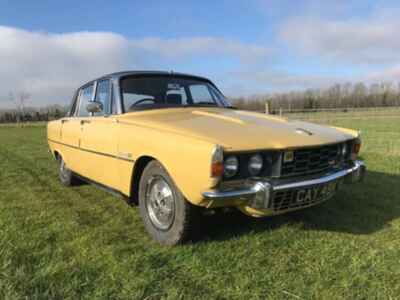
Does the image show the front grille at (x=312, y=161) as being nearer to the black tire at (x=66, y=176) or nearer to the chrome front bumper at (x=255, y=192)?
the chrome front bumper at (x=255, y=192)

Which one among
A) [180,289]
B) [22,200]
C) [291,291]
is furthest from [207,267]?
[22,200]

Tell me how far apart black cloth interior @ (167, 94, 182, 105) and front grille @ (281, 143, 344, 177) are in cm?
181

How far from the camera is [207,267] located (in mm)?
2742

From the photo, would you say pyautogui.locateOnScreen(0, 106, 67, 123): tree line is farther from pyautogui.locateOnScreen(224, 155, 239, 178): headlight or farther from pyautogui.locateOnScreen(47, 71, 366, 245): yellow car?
pyautogui.locateOnScreen(224, 155, 239, 178): headlight

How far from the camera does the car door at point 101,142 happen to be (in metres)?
3.76

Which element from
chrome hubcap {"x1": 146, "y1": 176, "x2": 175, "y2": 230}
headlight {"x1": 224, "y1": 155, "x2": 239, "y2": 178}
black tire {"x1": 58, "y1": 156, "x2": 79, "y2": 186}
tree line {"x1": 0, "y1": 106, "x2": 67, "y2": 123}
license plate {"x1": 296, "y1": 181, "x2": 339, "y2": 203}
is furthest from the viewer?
tree line {"x1": 0, "y1": 106, "x2": 67, "y2": 123}

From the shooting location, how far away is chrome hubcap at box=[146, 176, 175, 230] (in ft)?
10.3

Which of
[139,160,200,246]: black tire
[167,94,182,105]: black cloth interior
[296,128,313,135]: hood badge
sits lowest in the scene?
[139,160,200,246]: black tire

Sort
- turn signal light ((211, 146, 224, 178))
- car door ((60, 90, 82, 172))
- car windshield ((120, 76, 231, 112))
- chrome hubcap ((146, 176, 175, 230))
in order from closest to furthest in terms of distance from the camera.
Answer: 1. turn signal light ((211, 146, 224, 178))
2. chrome hubcap ((146, 176, 175, 230))
3. car windshield ((120, 76, 231, 112))
4. car door ((60, 90, 82, 172))

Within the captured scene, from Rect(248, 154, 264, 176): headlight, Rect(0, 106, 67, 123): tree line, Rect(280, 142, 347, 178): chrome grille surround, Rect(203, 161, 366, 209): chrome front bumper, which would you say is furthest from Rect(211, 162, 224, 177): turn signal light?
Rect(0, 106, 67, 123): tree line

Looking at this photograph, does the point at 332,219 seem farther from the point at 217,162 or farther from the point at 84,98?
the point at 84,98

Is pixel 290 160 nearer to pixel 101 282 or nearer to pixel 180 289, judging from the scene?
pixel 180 289

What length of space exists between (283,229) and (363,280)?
3.45 ft

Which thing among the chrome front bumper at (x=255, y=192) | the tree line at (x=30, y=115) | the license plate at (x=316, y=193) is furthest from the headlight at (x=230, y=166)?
the tree line at (x=30, y=115)
